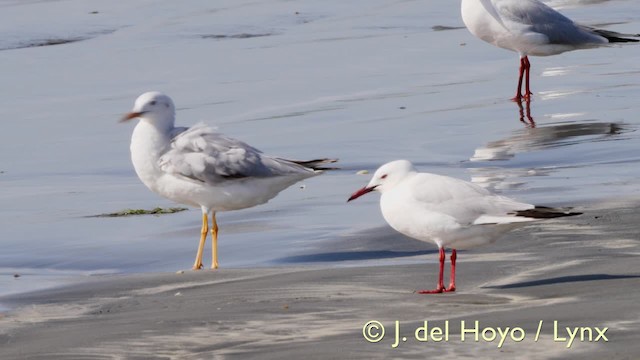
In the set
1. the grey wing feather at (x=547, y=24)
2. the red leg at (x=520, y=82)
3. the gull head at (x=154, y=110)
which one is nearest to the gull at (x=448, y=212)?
the gull head at (x=154, y=110)

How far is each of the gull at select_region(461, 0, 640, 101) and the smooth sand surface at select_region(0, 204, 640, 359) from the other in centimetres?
726

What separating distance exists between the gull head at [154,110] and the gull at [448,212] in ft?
7.28

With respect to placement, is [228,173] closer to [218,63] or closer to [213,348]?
[213,348]

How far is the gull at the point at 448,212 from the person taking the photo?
24.7ft

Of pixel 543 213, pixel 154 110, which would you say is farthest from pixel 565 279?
pixel 154 110

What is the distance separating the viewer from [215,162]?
935 cm

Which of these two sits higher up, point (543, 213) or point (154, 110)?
point (154, 110)

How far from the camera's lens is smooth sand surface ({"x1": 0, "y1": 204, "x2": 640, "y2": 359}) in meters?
6.11

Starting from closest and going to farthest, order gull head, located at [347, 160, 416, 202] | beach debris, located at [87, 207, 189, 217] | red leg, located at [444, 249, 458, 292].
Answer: red leg, located at [444, 249, 458, 292] < gull head, located at [347, 160, 416, 202] < beach debris, located at [87, 207, 189, 217]

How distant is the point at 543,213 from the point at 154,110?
10.7 feet

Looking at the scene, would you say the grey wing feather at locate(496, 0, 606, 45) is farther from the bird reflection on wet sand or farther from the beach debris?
the beach debris

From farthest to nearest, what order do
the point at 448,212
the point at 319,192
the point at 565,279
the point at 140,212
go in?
the point at 319,192, the point at 140,212, the point at 448,212, the point at 565,279

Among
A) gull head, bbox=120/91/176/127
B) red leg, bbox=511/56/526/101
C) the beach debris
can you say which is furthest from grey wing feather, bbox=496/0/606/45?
gull head, bbox=120/91/176/127

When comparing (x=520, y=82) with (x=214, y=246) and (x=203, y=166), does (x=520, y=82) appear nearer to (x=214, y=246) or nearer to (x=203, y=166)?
(x=203, y=166)
